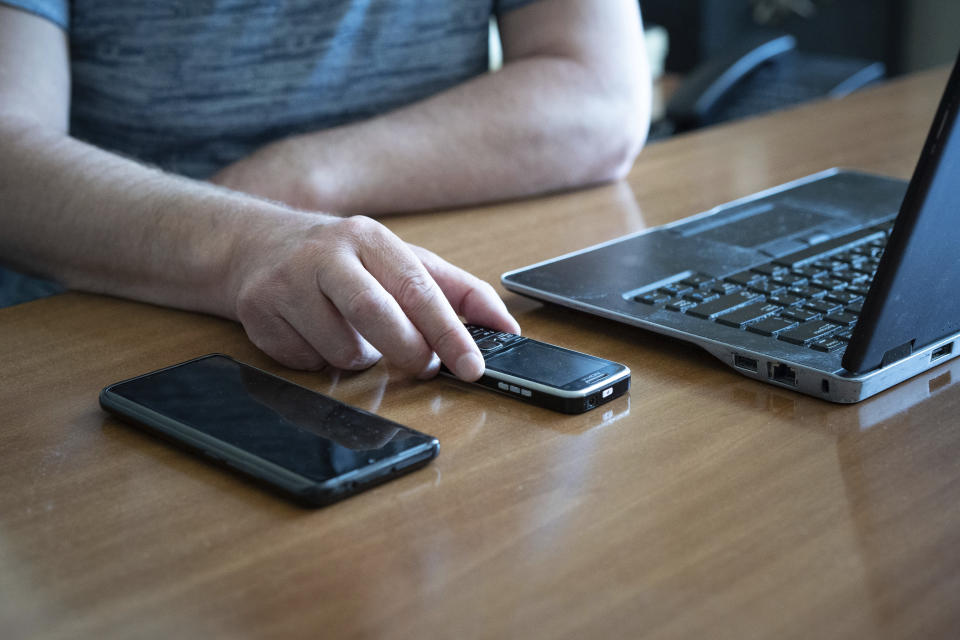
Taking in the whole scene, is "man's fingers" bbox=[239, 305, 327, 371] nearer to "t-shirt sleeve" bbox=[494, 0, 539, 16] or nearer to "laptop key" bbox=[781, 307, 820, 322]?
"laptop key" bbox=[781, 307, 820, 322]

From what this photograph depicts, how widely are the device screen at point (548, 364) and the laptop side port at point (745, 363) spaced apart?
0.07m

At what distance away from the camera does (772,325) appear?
2.06ft

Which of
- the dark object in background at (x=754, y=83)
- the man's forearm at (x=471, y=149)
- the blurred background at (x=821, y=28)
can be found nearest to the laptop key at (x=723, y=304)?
the man's forearm at (x=471, y=149)

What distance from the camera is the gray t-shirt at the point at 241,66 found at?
44.3 inches

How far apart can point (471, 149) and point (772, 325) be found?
0.50 metres

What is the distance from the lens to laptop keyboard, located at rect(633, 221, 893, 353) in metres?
0.62

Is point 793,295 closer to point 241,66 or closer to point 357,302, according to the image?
point 357,302

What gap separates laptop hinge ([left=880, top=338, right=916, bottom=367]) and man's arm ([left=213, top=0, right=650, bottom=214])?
1.74ft

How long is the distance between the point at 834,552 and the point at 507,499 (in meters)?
0.15

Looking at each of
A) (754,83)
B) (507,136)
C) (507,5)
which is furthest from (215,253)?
(754,83)

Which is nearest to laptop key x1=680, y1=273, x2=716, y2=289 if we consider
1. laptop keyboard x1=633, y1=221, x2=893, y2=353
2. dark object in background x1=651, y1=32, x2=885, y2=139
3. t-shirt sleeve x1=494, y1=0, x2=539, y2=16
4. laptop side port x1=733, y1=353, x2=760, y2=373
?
laptop keyboard x1=633, y1=221, x2=893, y2=353

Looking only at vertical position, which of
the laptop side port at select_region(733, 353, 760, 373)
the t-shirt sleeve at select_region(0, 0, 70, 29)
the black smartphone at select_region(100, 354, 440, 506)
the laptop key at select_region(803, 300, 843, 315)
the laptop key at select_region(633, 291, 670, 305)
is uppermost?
the t-shirt sleeve at select_region(0, 0, 70, 29)

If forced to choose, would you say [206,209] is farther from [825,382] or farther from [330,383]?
[825,382]

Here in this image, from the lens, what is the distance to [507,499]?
496mm
